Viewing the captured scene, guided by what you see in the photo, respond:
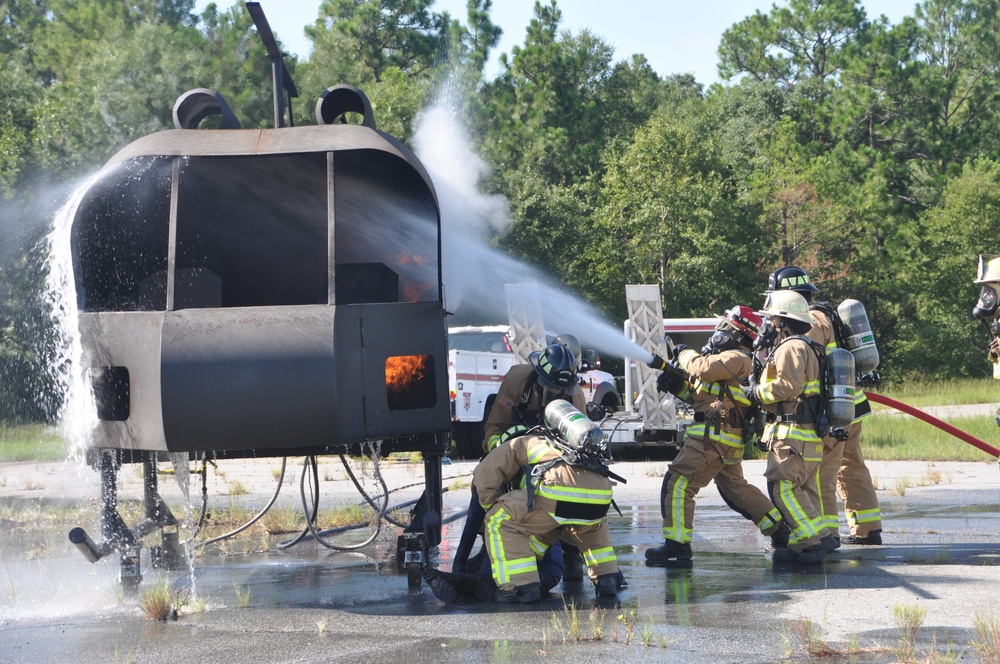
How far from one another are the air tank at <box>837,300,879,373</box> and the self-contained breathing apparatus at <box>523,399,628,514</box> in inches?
118

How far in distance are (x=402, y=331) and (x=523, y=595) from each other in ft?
5.66

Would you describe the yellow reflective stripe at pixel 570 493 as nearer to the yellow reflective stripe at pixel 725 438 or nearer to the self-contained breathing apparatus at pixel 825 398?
the yellow reflective stripe at pixel 725 438

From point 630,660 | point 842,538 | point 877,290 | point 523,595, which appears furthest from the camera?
point 877,290

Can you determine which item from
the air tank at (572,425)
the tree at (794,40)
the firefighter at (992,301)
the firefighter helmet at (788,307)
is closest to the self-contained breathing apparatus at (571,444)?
the air tank at (572,425)

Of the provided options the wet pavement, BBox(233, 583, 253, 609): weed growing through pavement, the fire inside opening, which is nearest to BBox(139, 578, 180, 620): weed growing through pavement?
the wet pavement

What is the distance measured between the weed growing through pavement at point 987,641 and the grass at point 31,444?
18.0 metres

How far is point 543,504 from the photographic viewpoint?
693 cm

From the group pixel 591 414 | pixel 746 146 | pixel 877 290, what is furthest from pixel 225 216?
pixel 746 146

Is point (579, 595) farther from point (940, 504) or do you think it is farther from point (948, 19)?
point (948, 19)

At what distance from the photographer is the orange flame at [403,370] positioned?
23.2 ft

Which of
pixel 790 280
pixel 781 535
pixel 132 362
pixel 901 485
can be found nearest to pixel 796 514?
pixel 781 535

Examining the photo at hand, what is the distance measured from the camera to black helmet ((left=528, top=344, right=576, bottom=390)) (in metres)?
7.30

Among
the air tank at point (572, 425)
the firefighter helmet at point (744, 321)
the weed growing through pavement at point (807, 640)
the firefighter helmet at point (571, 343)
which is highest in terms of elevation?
the firefighter helmet at point (744, 321)

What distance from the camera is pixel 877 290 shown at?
125ft
